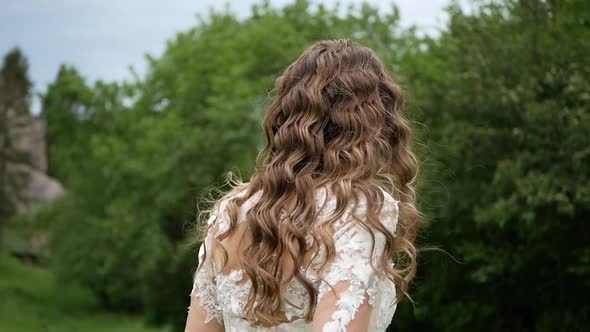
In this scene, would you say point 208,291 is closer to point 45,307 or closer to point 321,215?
point 321,215

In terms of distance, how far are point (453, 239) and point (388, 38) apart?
7.72m

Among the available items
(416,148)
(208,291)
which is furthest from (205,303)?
(416,148)

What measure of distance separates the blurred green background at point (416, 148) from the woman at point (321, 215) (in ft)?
2.24

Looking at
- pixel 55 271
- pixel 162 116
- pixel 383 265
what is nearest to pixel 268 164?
pixel 383 265

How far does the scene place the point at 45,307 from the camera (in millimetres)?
36844

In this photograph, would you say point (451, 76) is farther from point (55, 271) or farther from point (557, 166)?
point (55, 271)

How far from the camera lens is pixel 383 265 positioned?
228 centimetres

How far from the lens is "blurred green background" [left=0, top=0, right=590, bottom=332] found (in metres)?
12.2

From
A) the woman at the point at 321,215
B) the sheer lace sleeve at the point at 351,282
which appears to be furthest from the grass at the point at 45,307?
the sheer lace sleeve at the point at 351,282

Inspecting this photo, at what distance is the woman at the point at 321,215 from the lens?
7.38 ft

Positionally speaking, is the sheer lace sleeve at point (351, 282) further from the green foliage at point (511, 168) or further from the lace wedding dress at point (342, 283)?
the green foliage at point (511, 168)

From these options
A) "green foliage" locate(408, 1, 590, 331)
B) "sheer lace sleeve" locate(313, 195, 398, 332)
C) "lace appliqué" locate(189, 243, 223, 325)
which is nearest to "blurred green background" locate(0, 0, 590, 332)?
"green foliage" locate(408, 1, 590, 331)

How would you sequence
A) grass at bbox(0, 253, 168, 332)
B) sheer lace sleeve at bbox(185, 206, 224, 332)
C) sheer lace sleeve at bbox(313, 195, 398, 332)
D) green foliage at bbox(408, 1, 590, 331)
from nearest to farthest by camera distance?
sheer lace sleeve at bbox(313, 195, 398, 332)
sheer lace sleeve at bbox(185, 206, 224, 332)
green foliage at bbox(408, 1, 590, 331)
grass at bbox(0, 253, 168, 332)

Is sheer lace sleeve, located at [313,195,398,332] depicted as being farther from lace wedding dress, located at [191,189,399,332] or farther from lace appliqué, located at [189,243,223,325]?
lace appliqué, located at [189,243,223,325]
